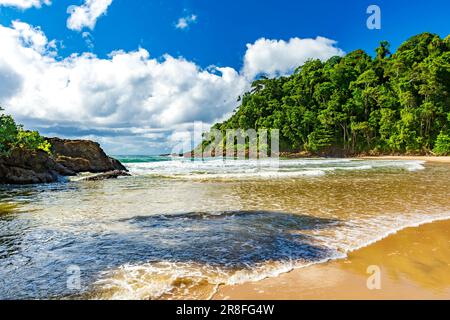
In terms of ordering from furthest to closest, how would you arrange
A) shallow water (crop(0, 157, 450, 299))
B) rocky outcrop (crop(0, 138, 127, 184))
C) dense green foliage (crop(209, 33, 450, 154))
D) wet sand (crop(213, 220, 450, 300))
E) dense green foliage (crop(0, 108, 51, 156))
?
dense green foliage (crop(209, 33, 450, 154)) → rocky outcrop (crop(0, 138, 127, 184)) → dense green foliage (crop(0, 108, 51, 156)) → shallow water (crop(0, 157, 450, 299)) → wet sand (crop(213, 220, 450, 300))

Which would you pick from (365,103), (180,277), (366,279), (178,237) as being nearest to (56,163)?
(178,237)

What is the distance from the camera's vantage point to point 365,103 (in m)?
66.4

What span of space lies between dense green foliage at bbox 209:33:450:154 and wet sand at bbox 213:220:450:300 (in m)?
57.1

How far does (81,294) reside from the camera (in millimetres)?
3580

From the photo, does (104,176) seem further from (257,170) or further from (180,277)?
(180,277)

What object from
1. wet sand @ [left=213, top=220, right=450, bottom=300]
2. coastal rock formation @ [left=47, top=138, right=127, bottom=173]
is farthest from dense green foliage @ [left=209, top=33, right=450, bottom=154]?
wet sand @ [left=213, top=220, right=450, bottom=300]

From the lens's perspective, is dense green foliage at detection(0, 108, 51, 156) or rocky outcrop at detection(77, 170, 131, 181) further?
rocky outcrop at detection(77, 170, 131, 181)

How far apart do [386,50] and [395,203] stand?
275 feet

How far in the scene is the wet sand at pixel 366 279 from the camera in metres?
3.53

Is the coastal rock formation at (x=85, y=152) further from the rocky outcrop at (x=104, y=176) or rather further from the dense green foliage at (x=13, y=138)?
the rocky outcrop at (x=104, y=176)

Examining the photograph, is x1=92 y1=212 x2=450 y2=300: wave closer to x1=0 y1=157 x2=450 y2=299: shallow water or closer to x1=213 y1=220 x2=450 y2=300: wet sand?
x1=0 y1=157 x2=450 y2=299: shallow water

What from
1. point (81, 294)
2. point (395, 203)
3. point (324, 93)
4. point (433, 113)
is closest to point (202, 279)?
point (81, 294)

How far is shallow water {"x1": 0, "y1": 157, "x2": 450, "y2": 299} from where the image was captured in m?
3.98
